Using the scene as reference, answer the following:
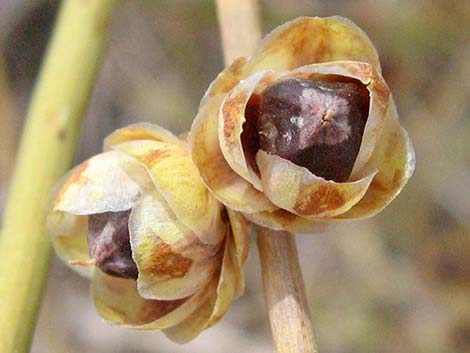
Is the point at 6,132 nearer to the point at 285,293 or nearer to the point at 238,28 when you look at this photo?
the point at 238,28

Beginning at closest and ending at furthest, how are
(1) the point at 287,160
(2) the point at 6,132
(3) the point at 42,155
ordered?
1. (1) the point at 287,160
2. (3) the point at 42,155
3. (2) the point at 6,132

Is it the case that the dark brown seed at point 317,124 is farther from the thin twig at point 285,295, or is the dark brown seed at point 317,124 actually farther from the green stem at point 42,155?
the green stem at point 42,155

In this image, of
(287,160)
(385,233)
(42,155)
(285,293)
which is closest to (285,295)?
(285,293)

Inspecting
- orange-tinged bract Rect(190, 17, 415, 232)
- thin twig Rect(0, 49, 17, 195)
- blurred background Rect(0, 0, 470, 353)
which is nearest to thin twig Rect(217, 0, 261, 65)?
orange-tinged bract Rect(190, 17, 415, 232)

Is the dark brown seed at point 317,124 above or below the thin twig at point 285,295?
above

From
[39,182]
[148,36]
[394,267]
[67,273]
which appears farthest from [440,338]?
[39,182]

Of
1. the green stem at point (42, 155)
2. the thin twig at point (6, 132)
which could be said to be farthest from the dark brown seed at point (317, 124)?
the thin twig at point (6, 132)

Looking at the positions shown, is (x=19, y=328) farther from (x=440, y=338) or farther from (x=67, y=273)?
(x=67, y=273)
